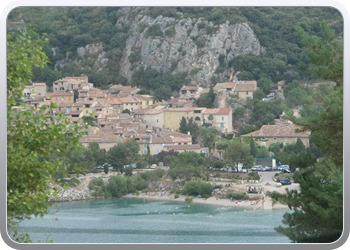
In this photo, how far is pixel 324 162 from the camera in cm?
302

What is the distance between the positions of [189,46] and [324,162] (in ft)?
71.6

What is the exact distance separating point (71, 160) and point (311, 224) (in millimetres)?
11480

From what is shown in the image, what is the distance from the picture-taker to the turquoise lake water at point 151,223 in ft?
28.5

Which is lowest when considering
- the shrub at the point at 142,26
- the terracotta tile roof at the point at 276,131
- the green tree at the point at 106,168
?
the green tree at the point at 106,168

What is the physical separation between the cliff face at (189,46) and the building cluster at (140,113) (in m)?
2.20

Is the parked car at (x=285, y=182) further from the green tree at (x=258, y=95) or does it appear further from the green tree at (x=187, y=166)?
the green tree at (x=258, y=95)

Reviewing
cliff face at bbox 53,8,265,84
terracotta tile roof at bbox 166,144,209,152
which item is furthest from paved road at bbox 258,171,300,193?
cliff face at bbox 53,8,265,84

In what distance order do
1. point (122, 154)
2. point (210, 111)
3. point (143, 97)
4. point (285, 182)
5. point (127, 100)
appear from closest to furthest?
point (285, 182), point (122, 154), point (210, 111), point (127, 100), point (143, 97)

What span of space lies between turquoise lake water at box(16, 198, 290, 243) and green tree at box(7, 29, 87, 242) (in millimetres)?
5533

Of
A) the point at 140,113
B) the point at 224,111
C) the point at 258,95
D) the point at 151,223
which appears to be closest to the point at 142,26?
the point at 140,113

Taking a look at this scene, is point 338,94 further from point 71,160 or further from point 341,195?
point 71,160

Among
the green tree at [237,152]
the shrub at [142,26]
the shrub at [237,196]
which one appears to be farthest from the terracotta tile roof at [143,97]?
the shrub at [237,196]

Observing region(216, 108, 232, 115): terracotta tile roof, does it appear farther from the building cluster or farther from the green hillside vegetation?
the green hillside vegetation

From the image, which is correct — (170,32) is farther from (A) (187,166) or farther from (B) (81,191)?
(B) (81,191)
